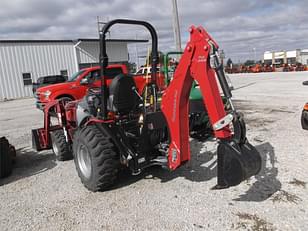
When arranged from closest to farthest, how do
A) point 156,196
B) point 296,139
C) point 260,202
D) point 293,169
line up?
1. point 260,202
2. point 156,196
3. point 293,169
4. point 296,139

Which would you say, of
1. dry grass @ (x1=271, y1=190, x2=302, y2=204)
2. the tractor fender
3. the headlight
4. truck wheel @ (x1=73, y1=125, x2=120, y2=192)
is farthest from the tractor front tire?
the headlight

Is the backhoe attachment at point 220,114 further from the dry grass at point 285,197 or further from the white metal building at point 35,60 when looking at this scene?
the white metal building at point 35,60

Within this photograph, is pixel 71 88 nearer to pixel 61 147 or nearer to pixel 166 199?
pixel 61 147

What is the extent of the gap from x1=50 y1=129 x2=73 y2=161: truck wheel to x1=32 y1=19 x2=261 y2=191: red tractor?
1008 millimetres

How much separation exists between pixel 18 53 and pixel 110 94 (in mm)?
21601

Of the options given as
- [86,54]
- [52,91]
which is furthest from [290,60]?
[52,91]

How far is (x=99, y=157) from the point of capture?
12.2 ft

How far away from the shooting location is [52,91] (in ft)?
36.6

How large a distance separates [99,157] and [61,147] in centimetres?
203

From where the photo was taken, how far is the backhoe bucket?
2.88 metres

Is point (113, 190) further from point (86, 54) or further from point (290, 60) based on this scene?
point (290, 60)

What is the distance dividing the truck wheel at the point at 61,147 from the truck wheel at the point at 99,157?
160 cm

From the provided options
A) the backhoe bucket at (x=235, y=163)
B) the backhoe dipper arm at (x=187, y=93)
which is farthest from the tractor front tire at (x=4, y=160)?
the backhoe bucket at (x=235, y=163)

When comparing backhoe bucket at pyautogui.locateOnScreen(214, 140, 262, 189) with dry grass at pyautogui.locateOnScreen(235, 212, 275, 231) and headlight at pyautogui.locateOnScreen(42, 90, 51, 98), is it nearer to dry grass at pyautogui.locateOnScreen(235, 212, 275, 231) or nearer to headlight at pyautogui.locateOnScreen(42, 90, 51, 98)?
dry grass at pyautogui.locateOnScreen(235, 212, 275, 231)
